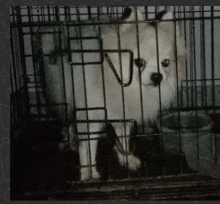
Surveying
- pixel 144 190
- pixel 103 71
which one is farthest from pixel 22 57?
pixel 144 190

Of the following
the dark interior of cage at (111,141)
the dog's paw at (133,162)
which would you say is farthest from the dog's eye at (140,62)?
the dog's paw at (133,162)

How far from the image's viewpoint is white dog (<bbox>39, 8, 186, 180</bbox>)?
2061 mm

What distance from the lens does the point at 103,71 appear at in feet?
7.17

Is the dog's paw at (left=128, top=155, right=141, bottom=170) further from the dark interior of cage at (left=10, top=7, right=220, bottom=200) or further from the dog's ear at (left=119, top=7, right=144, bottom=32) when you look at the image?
the dog's ear at (left=119, top=7, right=144, bottom=32)

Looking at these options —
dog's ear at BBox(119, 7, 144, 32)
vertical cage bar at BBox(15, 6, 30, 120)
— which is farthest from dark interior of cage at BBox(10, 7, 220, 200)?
dog's ear at BBox(119, 7, 144, 32)

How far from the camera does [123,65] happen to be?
214cm

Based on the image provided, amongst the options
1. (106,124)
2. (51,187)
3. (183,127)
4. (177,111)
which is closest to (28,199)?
(51,187)

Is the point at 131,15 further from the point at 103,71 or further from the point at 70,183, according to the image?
the point at 70,183

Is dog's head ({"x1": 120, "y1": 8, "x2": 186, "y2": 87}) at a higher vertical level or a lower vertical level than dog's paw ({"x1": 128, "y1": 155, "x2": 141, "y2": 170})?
higher

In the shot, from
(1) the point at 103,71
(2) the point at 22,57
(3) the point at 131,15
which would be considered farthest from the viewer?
(1) the point at 103,71

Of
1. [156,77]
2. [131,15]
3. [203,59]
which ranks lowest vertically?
[156,77]

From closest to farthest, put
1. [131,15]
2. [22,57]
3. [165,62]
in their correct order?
[131,15] → [22,57] → [165,62]

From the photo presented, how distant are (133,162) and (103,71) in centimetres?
65

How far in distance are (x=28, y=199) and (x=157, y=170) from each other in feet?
2.72
